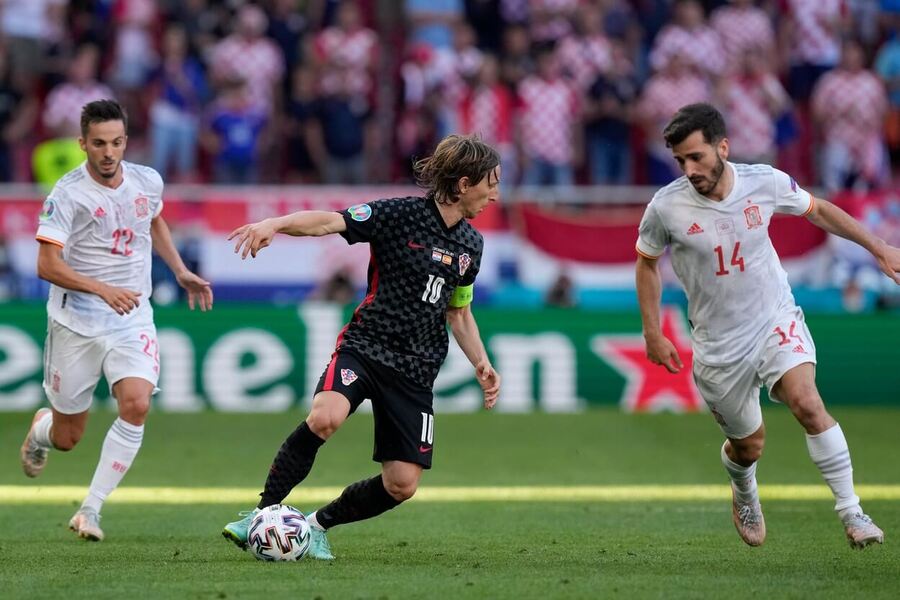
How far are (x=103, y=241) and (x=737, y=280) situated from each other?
382 centimetres

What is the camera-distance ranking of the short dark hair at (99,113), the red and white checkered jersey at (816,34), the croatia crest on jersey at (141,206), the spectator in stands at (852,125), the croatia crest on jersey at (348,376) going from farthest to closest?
1. the red and white checkered jersey at (816,34)
2. the spectator in stands at (852,125)
3. the croatia crest on jersey at (141,206)
4. the short dark hair at (99,113)
5. the croatia crest on jersey at (348,376)

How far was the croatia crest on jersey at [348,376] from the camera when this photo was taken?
24.1 feet

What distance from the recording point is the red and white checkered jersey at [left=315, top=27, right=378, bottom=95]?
18141mm

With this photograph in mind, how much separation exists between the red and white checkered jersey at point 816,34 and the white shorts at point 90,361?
41.4 feet

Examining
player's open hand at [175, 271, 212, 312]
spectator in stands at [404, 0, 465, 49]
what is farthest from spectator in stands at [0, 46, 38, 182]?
player's open hand at [175, 271, 212, 312]

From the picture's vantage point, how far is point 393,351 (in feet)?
24.6

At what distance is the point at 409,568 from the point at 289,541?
0.63 meters

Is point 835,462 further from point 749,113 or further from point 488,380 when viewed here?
point 749,113

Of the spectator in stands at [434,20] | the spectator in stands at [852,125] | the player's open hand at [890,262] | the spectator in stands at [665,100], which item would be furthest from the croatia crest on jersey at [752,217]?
the spectator in stands at [434,20]

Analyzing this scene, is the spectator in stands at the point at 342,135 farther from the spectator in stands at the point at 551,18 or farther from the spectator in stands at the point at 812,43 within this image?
the spectator in stands at the point at 812,43

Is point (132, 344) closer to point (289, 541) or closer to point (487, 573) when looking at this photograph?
point (289, 541)

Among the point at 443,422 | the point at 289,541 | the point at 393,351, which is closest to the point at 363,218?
the point at 393,351

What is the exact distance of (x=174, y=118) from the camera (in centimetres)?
1777

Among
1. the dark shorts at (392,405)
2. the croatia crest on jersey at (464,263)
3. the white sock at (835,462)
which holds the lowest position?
the white sock at (835,462)
